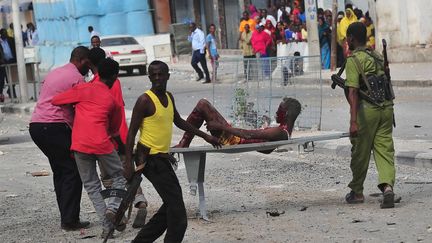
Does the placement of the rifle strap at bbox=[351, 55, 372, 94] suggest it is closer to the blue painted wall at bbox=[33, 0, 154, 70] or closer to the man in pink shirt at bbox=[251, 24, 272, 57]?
the man in pink shirt at bbox=[251, 24, 272, 57]

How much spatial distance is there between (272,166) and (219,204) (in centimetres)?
262

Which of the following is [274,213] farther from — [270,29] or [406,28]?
[270,29]

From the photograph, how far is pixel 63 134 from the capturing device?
9477 millimetres

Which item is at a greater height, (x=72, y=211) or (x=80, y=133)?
(x=80, y=133)

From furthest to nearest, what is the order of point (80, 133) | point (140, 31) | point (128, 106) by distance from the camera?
point (140, 31) → point (128, 106) → point (80, 133)

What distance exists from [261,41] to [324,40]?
2124 millimetres

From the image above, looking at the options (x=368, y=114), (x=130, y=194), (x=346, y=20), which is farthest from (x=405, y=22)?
(x=130, y=194)

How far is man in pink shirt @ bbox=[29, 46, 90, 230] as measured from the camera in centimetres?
947

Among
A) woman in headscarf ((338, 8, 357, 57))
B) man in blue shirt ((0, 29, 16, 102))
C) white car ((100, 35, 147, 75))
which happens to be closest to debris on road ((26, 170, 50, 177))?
man in blue shirt ((0, 29, 16, 102))

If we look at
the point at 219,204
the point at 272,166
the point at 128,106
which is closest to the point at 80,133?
the point at 219,204

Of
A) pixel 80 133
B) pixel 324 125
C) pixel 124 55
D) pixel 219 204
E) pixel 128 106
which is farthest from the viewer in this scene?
pixel 124 55

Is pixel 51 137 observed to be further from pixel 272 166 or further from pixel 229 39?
pixel 229 39

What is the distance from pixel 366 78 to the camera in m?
9.56

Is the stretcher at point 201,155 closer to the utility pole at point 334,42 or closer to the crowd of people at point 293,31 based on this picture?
the crowd of people at point 293,31
